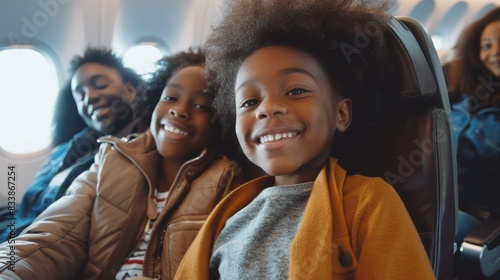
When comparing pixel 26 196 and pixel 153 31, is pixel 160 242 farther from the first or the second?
pixel 153 31

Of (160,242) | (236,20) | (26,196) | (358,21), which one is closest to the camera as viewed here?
(358,21)

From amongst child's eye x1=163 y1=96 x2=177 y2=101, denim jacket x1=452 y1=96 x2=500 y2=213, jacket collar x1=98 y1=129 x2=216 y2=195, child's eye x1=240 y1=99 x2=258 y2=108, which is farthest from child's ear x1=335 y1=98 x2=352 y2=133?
denim jacket x1=452 y1=96 x2=500 y2=213

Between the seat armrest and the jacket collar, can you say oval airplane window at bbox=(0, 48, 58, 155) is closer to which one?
the jacket collar

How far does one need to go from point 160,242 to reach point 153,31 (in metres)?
2.20

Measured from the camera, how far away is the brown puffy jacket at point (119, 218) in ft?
4.19

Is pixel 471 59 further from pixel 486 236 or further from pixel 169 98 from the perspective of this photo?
pixel 169 98

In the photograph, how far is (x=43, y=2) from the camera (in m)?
2.51

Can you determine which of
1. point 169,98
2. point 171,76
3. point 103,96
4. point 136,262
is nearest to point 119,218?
point 136,262

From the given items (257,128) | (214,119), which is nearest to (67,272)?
(214,119)

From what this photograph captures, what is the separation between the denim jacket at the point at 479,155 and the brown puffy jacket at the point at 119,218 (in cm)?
126

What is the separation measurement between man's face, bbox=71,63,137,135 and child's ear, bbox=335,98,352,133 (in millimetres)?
1530

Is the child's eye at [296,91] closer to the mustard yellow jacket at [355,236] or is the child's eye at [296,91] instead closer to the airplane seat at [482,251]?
the mustard yellow jacket at [355,236]

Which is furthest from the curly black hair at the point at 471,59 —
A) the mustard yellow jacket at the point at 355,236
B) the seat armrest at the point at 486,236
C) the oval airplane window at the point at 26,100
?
the oval airplane window at the point at 26,100

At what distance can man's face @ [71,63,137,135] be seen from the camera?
7.68ft
